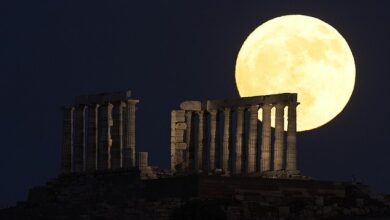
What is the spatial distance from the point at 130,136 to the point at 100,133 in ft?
13.2

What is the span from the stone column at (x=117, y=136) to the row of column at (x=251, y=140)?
7979mm

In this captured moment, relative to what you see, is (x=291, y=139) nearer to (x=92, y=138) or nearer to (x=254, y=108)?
(x=254, y=108)

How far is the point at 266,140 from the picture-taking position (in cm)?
15425

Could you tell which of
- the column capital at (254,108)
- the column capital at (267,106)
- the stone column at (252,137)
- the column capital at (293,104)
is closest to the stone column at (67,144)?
the stone column at (252,137)

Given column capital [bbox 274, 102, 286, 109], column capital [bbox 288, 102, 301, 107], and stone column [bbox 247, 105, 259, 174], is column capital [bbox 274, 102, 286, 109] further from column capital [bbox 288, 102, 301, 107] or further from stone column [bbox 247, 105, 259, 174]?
stone column [bbox 247, 105, 259, 174]

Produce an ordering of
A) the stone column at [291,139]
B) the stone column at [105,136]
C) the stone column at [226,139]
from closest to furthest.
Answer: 1. the stone column at [291,139]
2. the stone column at [105,136]
3. the stone column at [226,139]

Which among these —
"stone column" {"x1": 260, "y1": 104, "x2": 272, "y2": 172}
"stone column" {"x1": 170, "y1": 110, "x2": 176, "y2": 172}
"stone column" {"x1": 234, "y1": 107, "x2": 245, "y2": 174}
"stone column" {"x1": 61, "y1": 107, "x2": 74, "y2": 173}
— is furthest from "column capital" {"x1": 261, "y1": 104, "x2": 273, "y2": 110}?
"stone column" {"x1": 61, "y1": 107, "x2": 74, "y2": 173}

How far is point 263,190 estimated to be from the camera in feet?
464

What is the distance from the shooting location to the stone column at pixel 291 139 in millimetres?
151500

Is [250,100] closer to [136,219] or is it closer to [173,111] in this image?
[173,111]

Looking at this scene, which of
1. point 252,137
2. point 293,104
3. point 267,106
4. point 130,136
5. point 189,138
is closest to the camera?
point 293,104

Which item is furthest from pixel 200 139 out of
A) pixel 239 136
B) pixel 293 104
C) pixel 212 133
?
pixel 293 104

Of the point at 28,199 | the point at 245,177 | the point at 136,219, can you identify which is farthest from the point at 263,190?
the point at 28,199

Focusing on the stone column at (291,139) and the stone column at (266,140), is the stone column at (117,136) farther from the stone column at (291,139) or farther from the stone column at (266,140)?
Answer: the stone column at (291,139)
